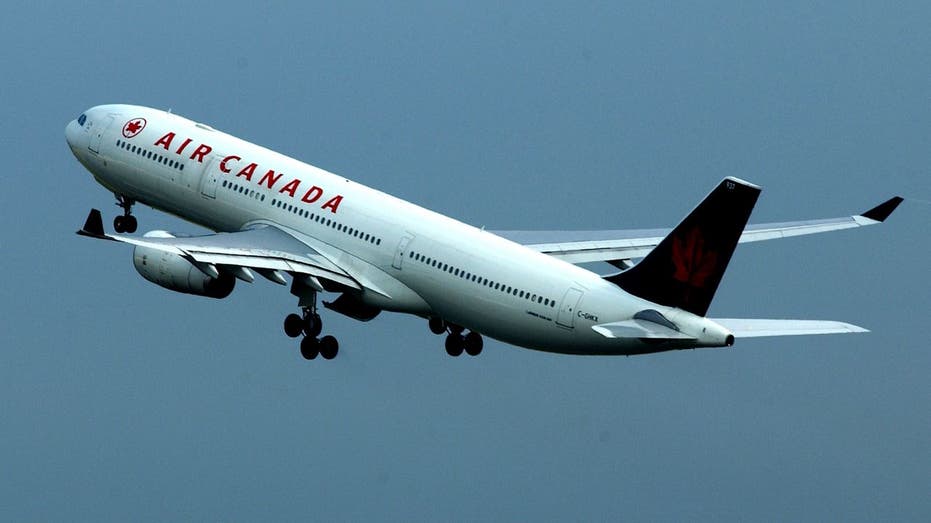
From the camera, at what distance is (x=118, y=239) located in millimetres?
59281

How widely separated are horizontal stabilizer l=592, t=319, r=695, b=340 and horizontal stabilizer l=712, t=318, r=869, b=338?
131 centimetres

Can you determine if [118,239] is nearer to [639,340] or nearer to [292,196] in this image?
[292,196]

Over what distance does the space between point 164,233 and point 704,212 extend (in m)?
19.0

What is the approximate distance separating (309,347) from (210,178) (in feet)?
25.4

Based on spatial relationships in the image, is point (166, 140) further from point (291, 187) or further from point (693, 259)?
point (693, 259)

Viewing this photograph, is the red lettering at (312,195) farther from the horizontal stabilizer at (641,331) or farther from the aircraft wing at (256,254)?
the horizontal stabilizer at (641,331)

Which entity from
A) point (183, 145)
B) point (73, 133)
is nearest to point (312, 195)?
point (183, 145)

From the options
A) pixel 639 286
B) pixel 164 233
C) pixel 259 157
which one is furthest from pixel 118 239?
pixel 639 286

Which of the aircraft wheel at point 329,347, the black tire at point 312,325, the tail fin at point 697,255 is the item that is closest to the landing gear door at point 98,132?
the black tire at point 312,325

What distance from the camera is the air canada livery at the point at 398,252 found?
57.2m

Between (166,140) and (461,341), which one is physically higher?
(166,140)

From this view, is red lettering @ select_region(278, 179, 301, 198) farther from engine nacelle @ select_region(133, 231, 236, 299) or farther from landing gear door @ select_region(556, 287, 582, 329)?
landing gear door @ select_region(556, 287, 582, 329)

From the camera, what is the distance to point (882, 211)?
68.1 meters

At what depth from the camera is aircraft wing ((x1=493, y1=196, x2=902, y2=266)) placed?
68375 mm
